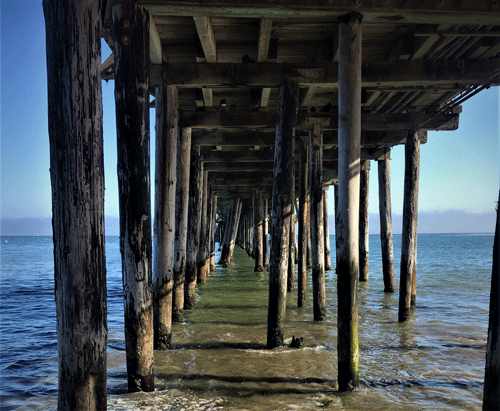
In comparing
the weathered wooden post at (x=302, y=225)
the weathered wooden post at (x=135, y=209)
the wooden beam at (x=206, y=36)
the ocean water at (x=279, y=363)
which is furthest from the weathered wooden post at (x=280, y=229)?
the weathered wooden post at (x=302, y=225)

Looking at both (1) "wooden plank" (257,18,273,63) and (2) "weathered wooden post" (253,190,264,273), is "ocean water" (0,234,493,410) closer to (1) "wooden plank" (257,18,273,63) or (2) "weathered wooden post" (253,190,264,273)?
(1) "wooden plank" (257,18,273,63)

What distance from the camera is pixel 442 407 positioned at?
12.9ft

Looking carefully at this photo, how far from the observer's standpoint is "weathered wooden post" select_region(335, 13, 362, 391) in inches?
166

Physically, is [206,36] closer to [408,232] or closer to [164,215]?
[164,215]

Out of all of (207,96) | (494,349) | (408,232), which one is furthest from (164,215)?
(494,349)

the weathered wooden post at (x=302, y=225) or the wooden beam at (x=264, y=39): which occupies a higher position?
the wooden beam at (x=264, y=39)

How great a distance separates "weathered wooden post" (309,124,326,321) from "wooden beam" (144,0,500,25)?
3.43 meters

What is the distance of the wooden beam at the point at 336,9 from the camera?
4.29 metres

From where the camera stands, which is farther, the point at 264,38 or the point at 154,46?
the point at 154,46

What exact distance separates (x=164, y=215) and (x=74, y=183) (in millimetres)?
3747

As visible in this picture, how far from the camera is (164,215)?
5.95 m

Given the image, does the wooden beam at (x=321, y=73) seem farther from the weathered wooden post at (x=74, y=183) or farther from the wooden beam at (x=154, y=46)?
the weathered wooden post at (x=74, y=183)

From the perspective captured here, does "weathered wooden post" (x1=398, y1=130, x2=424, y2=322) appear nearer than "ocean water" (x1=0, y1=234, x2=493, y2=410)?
No

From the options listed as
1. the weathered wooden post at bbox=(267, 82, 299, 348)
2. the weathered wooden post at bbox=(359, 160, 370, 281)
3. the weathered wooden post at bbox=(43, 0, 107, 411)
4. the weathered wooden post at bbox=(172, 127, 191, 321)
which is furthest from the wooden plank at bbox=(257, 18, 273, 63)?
the weathered wooden post at bbox=(359, 160, 370, 281)
